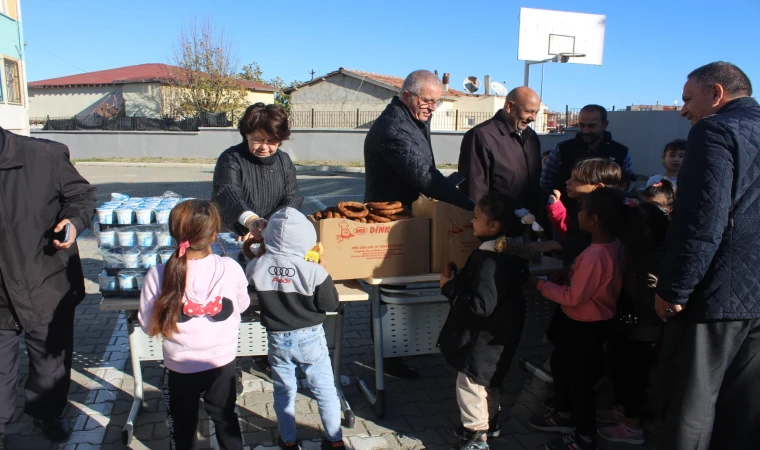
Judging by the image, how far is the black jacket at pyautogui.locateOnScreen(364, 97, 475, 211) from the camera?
3340mm

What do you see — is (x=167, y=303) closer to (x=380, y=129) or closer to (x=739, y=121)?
(x=380, y=129)

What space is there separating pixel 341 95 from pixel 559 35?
20.8 m

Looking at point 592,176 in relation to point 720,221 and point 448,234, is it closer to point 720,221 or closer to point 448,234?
point 448,234

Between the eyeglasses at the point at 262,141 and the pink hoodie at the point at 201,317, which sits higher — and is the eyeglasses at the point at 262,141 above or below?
above

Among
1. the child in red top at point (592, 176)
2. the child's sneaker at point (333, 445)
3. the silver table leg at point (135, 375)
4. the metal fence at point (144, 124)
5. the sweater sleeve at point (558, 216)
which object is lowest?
the child's sneaker at point (333, 445)

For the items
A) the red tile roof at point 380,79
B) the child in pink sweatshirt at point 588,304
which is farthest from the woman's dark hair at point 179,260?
the red tile roof at point 380,79

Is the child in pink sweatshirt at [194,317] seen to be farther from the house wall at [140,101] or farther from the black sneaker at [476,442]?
the house wall at [140,101]

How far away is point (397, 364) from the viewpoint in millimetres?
4062

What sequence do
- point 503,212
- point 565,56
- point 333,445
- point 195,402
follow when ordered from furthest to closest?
point 565,56, point 333,445, point 503,212, point 195,402

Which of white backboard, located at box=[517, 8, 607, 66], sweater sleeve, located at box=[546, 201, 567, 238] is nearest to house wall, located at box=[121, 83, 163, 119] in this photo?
white backboard, located at box=[517, 8, 607, 66]

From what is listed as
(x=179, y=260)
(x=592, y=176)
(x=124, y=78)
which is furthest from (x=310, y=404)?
(x=124, y=78)

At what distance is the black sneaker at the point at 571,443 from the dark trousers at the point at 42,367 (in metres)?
2.67

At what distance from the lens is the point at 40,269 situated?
9.54ft

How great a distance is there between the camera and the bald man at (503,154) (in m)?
3.87
